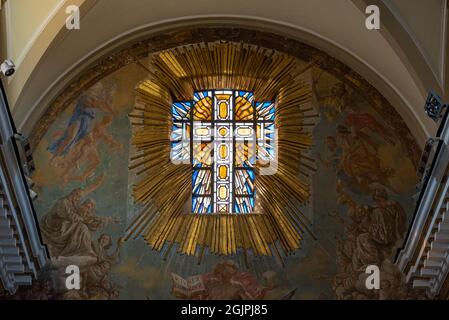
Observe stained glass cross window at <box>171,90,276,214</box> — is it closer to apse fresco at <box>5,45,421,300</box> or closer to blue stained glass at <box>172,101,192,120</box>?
blue stained glass at <box>172,101,192,120</box>

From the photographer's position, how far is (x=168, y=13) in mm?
16875

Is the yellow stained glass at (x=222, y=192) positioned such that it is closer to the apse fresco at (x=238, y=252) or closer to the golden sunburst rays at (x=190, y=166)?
the golden sunburst rays at (x=190, y=166)

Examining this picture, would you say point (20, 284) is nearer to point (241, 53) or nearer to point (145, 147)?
Result: point (145, 147)

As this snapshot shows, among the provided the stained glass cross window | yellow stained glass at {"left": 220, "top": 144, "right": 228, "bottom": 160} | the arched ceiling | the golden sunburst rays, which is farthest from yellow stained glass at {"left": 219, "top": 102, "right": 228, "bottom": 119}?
the arched ceiling

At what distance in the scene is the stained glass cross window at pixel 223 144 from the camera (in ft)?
55.2

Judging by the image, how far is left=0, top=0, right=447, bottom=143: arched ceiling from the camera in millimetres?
15516

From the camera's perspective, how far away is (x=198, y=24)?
17203mm

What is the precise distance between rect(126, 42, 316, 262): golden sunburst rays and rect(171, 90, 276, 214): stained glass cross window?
12 cm

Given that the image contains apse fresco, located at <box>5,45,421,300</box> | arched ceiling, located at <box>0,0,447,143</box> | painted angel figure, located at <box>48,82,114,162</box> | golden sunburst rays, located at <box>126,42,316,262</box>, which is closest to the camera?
arched ceiling, located at <box>0,0,447,143</box>

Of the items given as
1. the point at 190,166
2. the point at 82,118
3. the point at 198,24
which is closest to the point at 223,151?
the point at 190,166

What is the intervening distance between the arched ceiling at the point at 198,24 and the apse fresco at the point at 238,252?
1.29 ft

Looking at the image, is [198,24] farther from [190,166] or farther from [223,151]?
[190,166]

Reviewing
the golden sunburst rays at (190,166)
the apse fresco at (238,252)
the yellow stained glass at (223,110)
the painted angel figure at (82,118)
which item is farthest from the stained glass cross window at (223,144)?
the painted angel figure at (82,118)

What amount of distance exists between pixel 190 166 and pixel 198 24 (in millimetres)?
2251
